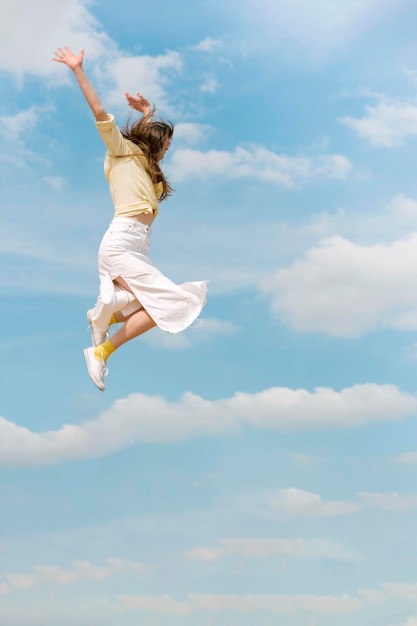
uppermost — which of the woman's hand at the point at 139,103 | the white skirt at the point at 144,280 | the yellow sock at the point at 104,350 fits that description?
the woman's hand at the point at 139,103

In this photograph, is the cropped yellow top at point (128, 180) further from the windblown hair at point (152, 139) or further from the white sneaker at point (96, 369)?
the white sneaker at point (96, 369)

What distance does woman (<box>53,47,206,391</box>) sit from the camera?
10.1 meters

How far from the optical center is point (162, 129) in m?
10.5

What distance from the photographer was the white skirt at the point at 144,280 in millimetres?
10047

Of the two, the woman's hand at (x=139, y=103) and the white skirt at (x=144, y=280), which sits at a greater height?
the woman's hand at (x=139, y=103)

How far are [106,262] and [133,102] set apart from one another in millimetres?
2092

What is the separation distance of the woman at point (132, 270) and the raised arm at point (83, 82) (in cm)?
21

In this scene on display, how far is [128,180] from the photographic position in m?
10.2

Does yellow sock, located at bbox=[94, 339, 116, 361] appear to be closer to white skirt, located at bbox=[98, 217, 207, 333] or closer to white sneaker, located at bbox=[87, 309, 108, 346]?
white sneaker, located at bbox=[87, 309, 108, 346]

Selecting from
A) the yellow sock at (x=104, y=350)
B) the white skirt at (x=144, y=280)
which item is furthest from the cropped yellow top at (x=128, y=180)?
the yellow sock at (x=104, y=350)

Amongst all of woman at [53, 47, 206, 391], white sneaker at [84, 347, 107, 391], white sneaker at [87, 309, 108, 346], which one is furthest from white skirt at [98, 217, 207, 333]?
white sneaker at [84, 347, 107, 391]

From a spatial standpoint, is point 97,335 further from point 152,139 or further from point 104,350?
point 152,139

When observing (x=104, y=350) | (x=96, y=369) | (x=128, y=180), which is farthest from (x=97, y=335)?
(x=128, y=180)

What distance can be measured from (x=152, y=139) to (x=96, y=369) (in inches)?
98.2
